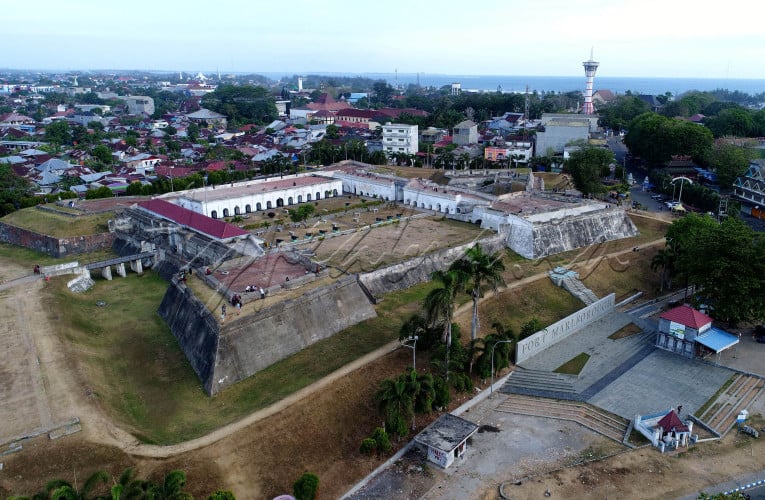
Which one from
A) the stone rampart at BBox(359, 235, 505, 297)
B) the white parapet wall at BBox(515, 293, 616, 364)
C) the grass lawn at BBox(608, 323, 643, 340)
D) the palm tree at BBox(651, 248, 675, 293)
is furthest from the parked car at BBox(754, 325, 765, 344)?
the stone rampart at BBox(359, 235, 505, 297)

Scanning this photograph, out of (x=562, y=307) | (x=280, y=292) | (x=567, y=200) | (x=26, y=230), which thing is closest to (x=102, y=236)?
(x=26, y=230)

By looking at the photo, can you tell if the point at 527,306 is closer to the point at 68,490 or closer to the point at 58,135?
the point at 68,490

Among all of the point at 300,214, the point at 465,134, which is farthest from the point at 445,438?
the point at 465,134

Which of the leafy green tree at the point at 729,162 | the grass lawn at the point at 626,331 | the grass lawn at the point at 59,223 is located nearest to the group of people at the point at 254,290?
the grass lawn at the point at 626,331

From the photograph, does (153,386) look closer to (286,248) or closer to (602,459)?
(286,248)

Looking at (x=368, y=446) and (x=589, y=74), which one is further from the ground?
(x=589, y=74)

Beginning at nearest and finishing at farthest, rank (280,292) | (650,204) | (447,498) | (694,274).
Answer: (447,498) → (280,292) → (694,274) → (650,204)

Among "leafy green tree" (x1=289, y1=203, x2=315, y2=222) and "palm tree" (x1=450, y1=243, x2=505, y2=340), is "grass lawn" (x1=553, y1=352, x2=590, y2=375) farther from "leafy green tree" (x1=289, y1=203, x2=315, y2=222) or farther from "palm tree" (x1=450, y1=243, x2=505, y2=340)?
"leafy green tree" (x1=289, y1=203, x2=315, y2=222)
